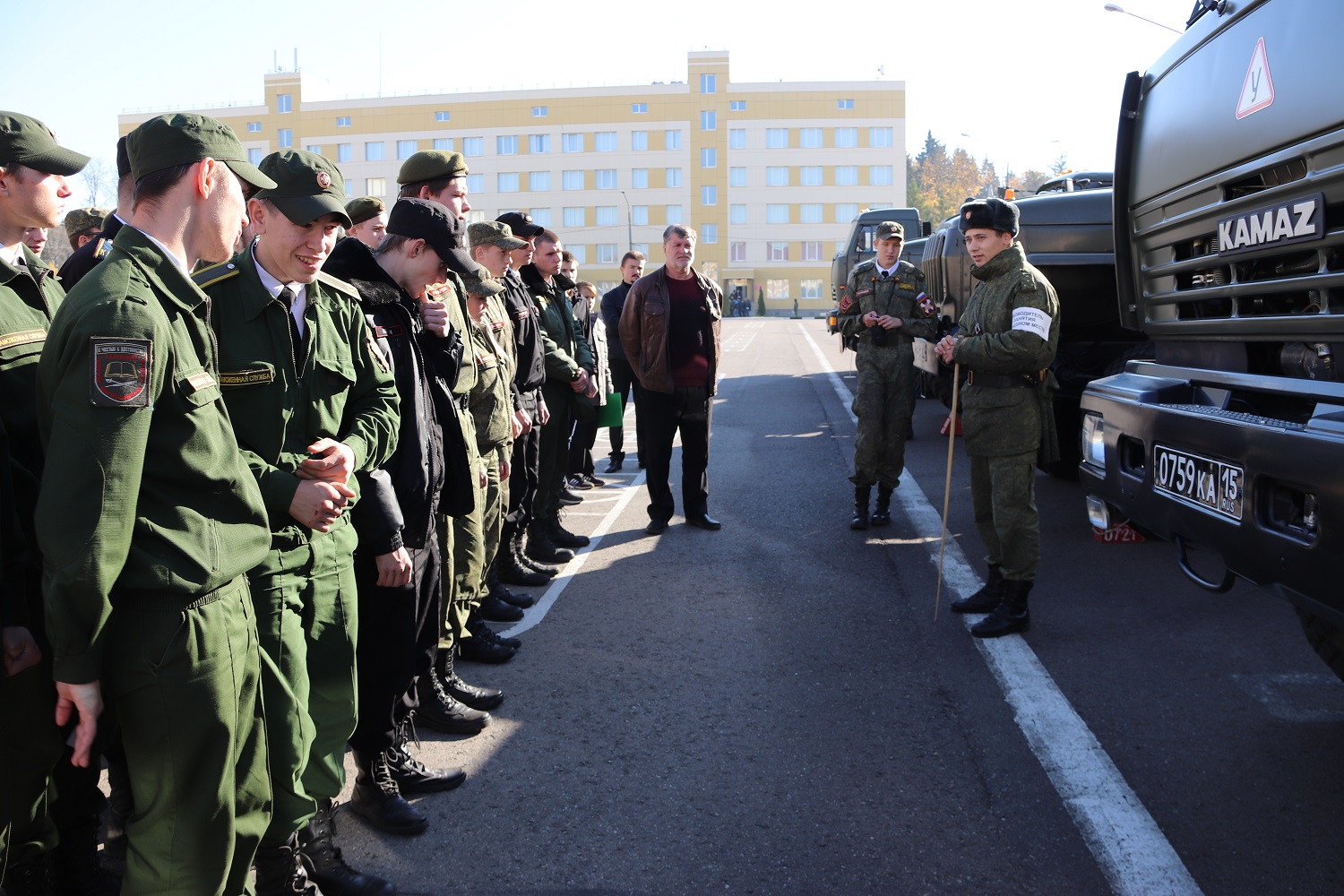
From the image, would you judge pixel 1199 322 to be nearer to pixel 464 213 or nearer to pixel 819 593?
pixel 819 593

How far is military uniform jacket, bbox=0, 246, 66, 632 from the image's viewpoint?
2.56 m

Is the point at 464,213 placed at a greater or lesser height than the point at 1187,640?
greater

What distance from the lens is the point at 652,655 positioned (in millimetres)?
4934

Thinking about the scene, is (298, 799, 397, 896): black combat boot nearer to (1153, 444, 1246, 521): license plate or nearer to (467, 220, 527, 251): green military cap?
(1153, 444, 1246, 521): license plate

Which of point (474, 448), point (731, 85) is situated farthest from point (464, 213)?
point (731, 85)

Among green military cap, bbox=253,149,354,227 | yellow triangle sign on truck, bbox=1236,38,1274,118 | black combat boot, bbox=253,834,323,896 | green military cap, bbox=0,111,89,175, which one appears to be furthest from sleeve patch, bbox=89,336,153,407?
yellow triangle sign on truck, bbox=1236,38,1274,118

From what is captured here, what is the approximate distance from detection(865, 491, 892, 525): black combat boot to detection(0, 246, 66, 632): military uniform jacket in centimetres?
570

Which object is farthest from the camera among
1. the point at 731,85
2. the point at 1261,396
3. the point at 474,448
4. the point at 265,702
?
the point at 731,85

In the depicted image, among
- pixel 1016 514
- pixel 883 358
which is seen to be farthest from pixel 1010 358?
pixel 883 358

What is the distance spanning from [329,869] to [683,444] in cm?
501

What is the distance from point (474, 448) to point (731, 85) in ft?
256

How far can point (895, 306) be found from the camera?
26.0 ft

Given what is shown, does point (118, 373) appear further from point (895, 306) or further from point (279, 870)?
point (895, 306)

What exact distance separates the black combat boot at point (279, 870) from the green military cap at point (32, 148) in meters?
1.93
